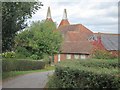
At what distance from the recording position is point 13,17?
1678 centimetres

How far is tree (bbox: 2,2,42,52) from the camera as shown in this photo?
53.6 feet

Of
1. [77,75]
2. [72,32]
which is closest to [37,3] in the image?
[77,75]

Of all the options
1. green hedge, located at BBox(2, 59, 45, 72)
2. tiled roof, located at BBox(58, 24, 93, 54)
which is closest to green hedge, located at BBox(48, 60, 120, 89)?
green hedge, located at BBox(2, 59, 45, 72)

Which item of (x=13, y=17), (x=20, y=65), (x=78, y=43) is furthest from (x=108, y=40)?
(x=13, y=17)

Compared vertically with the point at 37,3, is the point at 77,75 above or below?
below

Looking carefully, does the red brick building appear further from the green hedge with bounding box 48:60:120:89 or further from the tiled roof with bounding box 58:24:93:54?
the green hedge with bounding box 48:60:120:89

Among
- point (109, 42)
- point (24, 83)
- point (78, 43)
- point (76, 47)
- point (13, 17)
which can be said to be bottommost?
point (24, 83)

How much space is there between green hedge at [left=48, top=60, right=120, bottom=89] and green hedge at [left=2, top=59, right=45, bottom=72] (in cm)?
851

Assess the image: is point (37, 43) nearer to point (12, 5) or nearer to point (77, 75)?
point (12, 5)

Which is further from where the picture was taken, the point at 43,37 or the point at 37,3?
the point at 43,37

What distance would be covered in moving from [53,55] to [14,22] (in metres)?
25.9

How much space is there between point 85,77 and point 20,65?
18245mm

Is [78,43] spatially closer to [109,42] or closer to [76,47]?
[76,47]

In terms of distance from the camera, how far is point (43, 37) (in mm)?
39750
